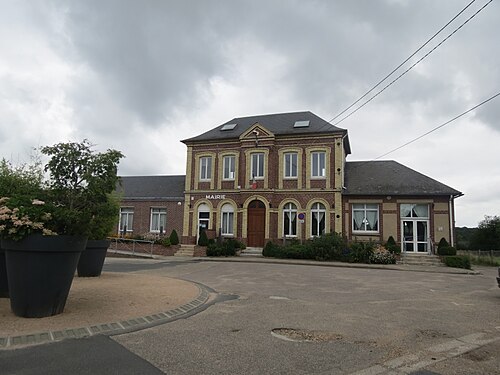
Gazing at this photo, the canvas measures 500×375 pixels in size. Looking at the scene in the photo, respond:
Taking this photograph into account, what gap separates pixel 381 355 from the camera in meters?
5.04

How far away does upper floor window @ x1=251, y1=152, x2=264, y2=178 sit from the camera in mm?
27234

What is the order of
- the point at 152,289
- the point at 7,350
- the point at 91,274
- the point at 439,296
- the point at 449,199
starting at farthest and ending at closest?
the point at 449,199 → the point at 91,274 → the point at 439,296 → the point at 152,289 → the point at 7,350

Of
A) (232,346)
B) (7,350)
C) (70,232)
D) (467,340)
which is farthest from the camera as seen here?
(70,232)

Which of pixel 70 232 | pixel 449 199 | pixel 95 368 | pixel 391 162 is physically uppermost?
pixel 391 162

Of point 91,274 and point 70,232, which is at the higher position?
point 70,232

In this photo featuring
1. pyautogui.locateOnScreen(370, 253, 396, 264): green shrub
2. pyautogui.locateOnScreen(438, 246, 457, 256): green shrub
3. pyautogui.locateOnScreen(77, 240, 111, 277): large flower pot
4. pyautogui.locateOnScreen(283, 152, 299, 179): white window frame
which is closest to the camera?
pyautogui.locateOnScreen(77, 240, 111, 277): large flower pot

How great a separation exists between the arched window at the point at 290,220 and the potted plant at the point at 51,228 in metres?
20.0

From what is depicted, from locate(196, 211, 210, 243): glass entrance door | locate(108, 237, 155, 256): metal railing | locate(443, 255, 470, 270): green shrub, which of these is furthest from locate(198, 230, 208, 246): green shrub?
locate(443, 255, 470, 270): green shrub

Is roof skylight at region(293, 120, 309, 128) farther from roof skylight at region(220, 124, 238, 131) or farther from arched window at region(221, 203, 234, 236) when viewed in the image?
arched window at region(221, 203, 234, 236)

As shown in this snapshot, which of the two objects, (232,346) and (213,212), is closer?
Result: (232,346)

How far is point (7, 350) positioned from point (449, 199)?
80.0 ft

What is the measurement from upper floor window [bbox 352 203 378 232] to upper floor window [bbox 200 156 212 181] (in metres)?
10.3

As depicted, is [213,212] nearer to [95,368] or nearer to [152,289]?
[152,289]

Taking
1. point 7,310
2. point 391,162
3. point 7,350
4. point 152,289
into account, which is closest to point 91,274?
point 152,289
